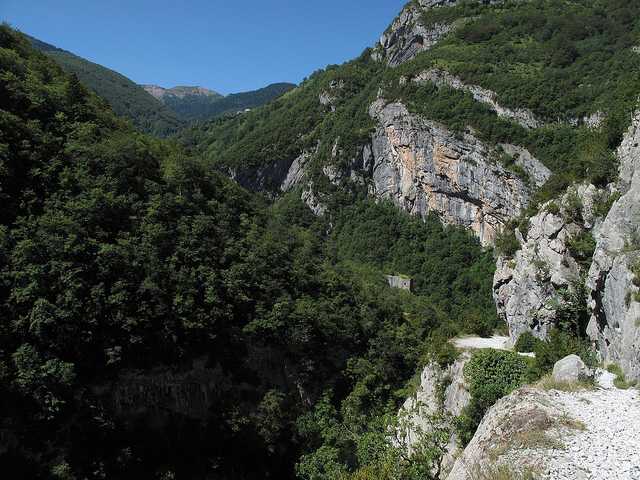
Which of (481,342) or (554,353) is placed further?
(481,342)

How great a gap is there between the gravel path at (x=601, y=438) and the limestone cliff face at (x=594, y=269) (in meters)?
1.58

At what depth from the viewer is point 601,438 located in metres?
9.57

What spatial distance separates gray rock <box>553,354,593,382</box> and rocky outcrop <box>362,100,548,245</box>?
58.0m

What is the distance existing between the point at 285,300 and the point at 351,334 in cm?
642

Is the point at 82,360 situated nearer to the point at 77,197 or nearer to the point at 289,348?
the point at 77,197

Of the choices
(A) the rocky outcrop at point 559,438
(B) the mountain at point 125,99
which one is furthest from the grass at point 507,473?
(B) the mountain at point 125,99

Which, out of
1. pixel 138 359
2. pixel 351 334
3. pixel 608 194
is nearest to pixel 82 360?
pixel 138 359

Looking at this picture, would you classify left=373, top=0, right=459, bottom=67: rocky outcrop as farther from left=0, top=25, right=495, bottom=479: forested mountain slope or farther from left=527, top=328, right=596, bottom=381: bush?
left=527, top=328, right=596, bottom=381: bush

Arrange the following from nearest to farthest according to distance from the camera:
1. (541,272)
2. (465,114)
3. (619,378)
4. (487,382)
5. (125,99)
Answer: (619,378) → (487,382) → (541,272) → (465,114) → (125,99)

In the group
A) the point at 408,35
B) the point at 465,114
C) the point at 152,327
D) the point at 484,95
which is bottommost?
the point at 152,327

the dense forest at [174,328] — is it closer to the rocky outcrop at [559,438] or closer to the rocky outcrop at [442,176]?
the rocky outcrop at [559,438]

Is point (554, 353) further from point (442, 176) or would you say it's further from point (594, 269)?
point (442, 176)

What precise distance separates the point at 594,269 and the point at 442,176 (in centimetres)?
6498

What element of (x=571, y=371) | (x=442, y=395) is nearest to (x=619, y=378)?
(x=571, y=371)
